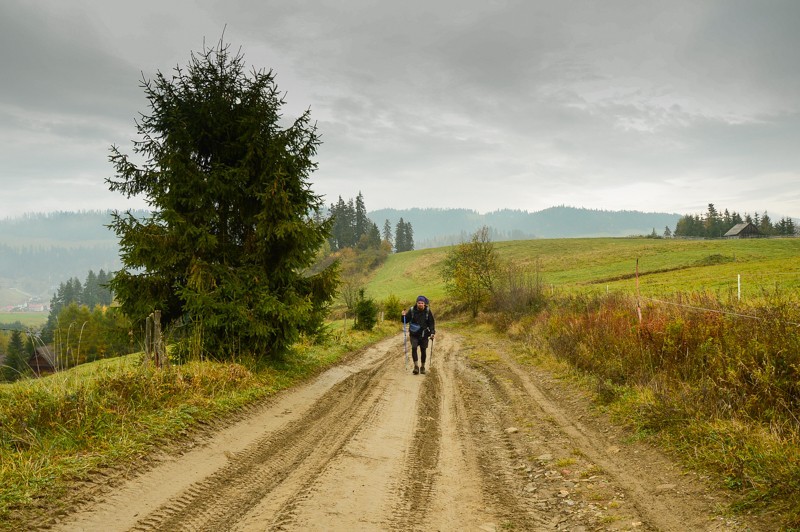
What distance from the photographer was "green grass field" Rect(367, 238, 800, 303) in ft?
102

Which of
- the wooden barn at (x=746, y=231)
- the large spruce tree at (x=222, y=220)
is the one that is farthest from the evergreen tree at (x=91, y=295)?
the wooden barn at (x=746, y=231)

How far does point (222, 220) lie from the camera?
11.2m

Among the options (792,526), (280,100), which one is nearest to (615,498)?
(792,526)

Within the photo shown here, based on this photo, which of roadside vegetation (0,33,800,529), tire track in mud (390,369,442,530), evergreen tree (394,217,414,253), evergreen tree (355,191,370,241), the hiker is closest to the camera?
tire track in mud (390,369,442,530)

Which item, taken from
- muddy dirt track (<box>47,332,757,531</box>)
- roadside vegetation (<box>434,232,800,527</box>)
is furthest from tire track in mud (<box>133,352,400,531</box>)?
roadside vegetation (<box>434,232,800,527</box>)

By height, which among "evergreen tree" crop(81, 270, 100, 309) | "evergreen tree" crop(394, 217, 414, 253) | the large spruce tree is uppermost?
"evergreen tree" crop(394, 217, 414, 253)

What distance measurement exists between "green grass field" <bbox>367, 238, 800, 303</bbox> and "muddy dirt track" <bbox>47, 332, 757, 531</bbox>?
20.6 meters

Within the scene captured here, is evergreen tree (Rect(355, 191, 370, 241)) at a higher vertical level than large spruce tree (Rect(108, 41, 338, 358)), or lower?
higher

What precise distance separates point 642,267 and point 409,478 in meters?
55.2

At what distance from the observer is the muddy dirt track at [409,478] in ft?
14.1

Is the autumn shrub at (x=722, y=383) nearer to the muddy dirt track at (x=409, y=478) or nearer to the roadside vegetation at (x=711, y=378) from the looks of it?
the roadside vegetation at (x=711, y=378)

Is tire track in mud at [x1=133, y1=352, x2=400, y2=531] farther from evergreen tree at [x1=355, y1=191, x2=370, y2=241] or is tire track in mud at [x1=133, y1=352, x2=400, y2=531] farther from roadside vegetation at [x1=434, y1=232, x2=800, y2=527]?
evergreen tree at [x1=355, y1=191, x2=370, y2=241]

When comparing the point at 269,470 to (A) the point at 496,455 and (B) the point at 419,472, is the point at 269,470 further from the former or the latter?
(A) the point at 496,455

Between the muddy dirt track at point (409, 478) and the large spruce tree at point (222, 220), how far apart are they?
109 inches
